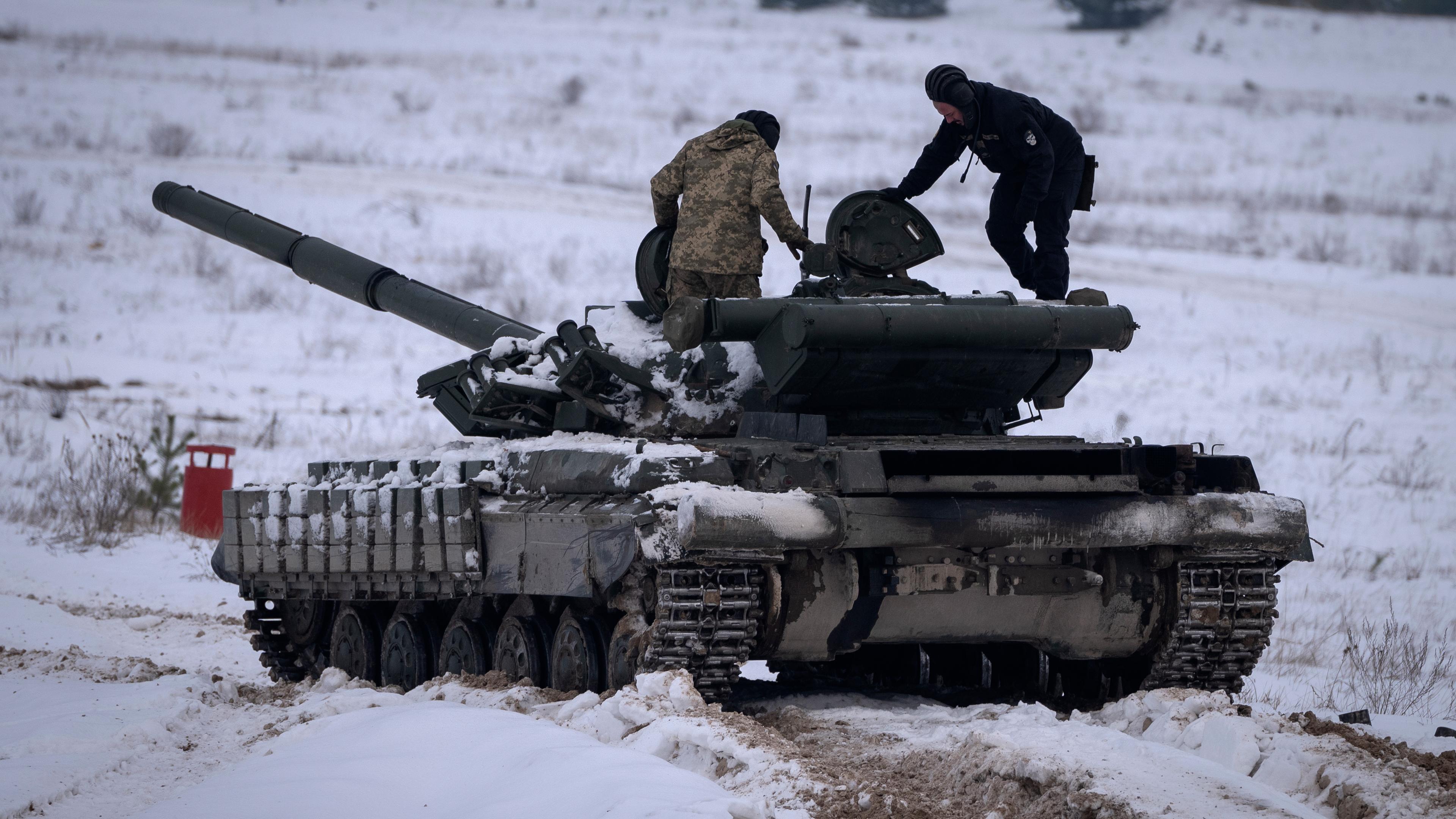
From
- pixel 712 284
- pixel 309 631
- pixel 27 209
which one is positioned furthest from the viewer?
pixel 27 209

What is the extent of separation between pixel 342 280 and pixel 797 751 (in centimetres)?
586

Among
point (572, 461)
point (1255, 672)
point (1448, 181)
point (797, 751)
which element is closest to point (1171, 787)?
point (797, 751)

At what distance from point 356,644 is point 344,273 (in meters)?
2.42

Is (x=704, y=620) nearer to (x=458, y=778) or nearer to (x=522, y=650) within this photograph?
(x=458, y=778)

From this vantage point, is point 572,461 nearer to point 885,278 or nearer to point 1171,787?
point 885,278

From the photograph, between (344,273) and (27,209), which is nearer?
(344,273)

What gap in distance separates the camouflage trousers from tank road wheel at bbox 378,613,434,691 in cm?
252

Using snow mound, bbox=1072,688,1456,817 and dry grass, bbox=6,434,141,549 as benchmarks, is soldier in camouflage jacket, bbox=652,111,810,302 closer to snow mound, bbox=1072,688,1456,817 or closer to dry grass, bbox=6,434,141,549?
snow mound, bbox=1072,688,1456,817

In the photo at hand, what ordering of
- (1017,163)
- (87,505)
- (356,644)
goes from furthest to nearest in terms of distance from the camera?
1. (87,505)
2. (356,644)
3. (1017,163)

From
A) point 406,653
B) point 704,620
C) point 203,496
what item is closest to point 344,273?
point 406,653

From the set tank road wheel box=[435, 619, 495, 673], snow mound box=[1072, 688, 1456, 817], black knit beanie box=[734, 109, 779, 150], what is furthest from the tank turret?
snow mound box=[1072, 688, 1456, 817]

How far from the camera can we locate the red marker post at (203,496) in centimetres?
1617

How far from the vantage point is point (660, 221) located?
8969mm

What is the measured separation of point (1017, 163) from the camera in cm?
908
